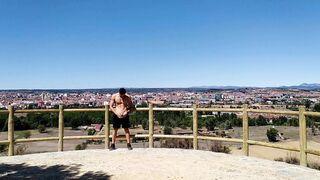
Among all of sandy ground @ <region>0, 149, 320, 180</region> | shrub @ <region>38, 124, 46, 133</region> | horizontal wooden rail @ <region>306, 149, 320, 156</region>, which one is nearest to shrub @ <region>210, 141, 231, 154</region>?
sandy ground @ <region>0, 149, 320, 180</region>

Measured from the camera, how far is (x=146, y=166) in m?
8.92

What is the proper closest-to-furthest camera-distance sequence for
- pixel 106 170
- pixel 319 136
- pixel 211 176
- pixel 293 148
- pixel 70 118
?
pixel 211 176, pixel 106 170, pixel 293 148, pixel 319 136, pixel 70 118

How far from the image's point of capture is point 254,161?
9781mm

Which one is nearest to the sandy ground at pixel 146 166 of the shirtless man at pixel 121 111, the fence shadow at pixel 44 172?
the fence shadow at pixel 44 172

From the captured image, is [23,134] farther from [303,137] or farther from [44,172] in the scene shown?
[303,137]

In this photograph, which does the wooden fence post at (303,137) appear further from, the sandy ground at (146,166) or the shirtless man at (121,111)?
the shirtless man at (121,111)

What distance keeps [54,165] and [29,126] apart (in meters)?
4.69

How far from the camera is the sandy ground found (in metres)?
8.07

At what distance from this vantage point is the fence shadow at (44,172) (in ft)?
26.5

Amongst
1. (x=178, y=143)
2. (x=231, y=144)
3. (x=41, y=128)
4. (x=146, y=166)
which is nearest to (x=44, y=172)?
(x=146, y=166)

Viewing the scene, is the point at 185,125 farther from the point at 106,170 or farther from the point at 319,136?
the point at 106,170

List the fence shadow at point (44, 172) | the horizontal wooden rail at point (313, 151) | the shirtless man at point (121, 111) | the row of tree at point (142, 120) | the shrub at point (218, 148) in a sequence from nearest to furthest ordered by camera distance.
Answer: the fence shadow at point (44, 172) < the horizontal wooden rail at point (313, 151) < the shirtless man at point (121, 111) < the shrub at point (218, 148) < the row of tree at point (142, 120)

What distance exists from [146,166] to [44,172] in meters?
2.11

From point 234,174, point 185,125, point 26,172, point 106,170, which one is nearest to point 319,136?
point 185,125
